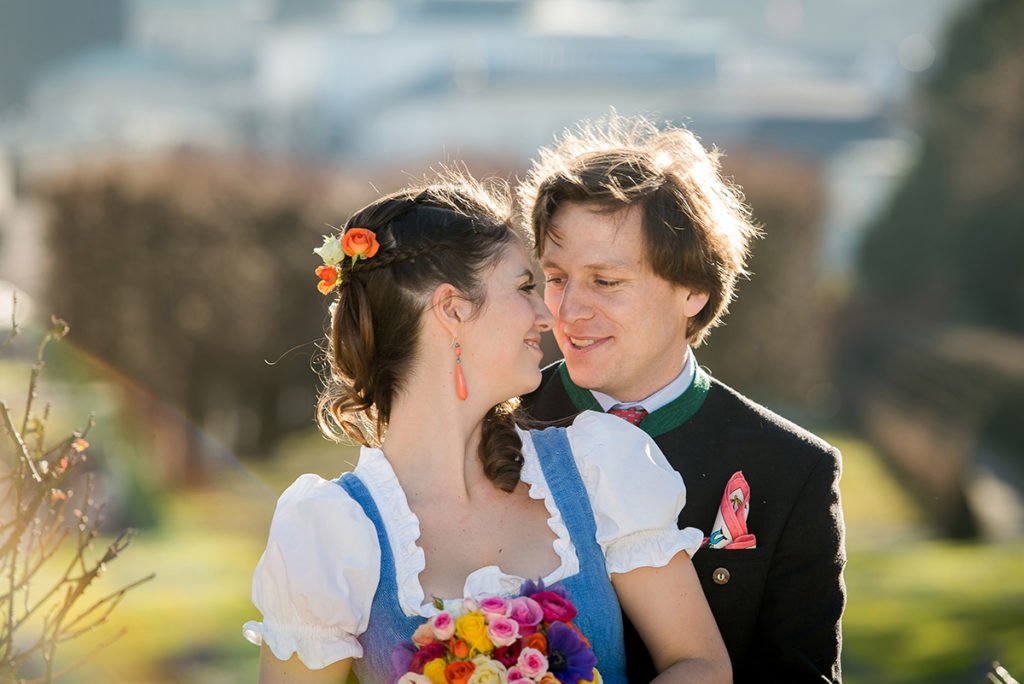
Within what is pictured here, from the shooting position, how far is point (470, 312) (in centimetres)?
274

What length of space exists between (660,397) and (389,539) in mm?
985

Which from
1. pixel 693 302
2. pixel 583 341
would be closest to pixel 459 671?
pixel 583 341

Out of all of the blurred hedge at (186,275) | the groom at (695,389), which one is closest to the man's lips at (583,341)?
the groom at (695,389)

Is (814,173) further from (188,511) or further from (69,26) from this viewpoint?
(69,26)

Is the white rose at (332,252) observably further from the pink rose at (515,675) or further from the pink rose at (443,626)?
the pink rose at (515,675)

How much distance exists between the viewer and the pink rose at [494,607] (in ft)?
8.18

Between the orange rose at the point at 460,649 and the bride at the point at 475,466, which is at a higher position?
the bride at the point at 475,466

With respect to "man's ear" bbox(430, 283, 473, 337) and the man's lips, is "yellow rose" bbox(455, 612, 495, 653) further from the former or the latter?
the man's lips

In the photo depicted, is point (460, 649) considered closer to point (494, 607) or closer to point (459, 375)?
point (494, 607)

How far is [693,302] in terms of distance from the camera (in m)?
3.43

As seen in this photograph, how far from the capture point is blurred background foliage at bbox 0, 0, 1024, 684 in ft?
26.2

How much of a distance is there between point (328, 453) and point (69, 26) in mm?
82705

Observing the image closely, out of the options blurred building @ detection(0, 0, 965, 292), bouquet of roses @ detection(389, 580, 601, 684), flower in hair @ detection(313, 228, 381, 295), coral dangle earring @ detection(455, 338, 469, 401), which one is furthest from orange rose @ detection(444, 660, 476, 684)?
blurred building @ detection(0, 0, 965, 292)

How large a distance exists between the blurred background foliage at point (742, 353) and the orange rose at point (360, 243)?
1.44 meters
